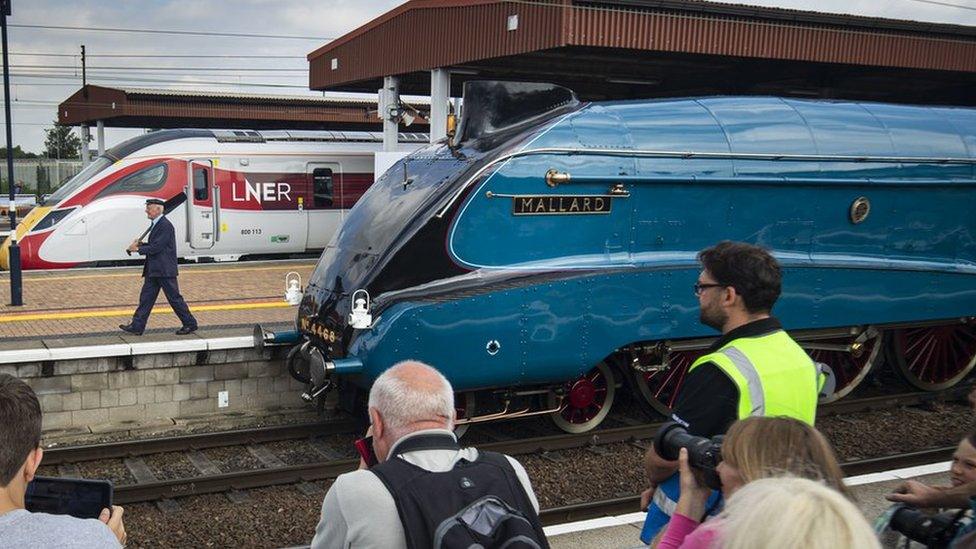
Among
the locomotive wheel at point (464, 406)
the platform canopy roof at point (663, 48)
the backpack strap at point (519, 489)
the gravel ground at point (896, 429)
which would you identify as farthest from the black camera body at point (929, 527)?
the platform canopy roof at point (663, 48)

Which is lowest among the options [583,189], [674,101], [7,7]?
[583,189]

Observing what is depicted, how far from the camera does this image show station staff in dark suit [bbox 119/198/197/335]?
993cm

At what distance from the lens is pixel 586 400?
8484 millimetres

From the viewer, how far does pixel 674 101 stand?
8.43 metres

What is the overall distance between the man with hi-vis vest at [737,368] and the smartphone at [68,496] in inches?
76.9

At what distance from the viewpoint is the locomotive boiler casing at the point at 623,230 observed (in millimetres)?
7402

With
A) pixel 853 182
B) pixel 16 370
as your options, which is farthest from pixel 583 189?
pixel 16 370

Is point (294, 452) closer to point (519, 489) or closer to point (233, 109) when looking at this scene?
point (519, 489)

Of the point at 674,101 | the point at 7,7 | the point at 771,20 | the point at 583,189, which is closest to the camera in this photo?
the point at 583,189

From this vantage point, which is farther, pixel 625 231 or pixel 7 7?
pixel 7 7

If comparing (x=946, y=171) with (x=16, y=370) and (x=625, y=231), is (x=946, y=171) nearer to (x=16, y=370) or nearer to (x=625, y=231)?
(x=625, y=231)

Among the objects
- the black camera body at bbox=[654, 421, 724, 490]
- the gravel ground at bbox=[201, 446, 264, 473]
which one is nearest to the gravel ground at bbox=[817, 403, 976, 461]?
the gravel ground at bbox=[201, 446, 264, 473]

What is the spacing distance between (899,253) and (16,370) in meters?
8.83

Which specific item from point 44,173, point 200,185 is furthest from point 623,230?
point 44,173
